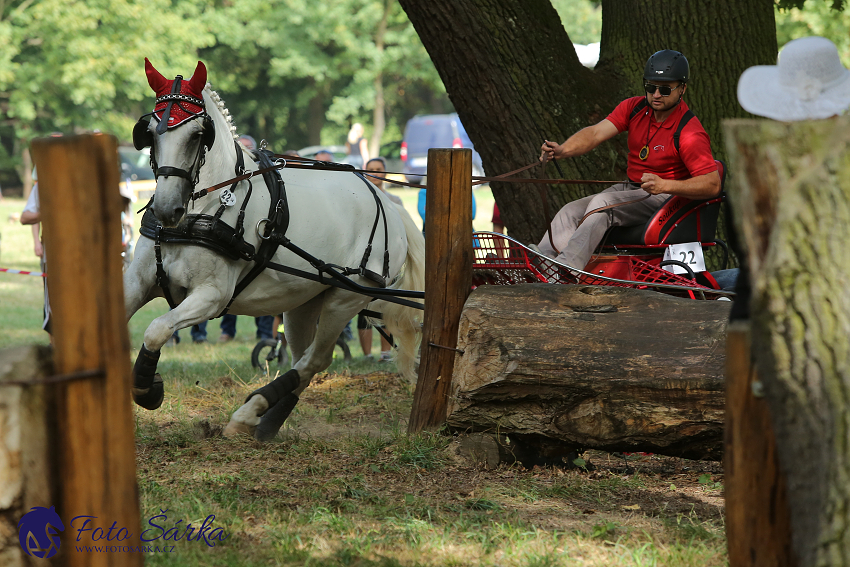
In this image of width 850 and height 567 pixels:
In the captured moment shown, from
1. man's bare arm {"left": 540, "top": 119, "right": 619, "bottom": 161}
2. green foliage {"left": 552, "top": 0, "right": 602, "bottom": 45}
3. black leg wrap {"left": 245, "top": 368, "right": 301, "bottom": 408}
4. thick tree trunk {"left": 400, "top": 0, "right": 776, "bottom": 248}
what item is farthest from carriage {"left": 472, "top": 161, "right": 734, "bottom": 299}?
green foliage {"left": 552, "top": 0, "right": 602, "bottom": 45}

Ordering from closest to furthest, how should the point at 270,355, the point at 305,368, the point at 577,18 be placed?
the point at 305,368
the point at 270,355
the point at 577,18

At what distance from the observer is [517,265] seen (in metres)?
4.80

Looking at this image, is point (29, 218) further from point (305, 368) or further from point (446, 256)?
point (446, 256)

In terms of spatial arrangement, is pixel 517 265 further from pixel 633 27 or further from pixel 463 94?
pixel 633 27

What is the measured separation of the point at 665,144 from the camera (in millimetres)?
4816

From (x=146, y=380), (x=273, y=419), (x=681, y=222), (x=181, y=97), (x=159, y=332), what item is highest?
(x=181, y=97)

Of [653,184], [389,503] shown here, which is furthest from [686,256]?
[389,503]

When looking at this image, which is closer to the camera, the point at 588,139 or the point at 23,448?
the point at 23,448

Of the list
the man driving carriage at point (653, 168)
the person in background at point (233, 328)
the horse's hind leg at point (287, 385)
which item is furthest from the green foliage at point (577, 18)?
the man driving carriage at point (653, 168)

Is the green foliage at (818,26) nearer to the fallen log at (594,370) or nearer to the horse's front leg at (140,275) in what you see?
the fallen log at (594,370)

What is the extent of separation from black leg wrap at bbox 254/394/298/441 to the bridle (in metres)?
1.57

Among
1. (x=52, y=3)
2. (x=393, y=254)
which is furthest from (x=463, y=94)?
(x=52, y=3)

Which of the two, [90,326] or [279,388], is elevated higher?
[90,326]

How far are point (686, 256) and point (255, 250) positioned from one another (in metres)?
2.39
